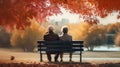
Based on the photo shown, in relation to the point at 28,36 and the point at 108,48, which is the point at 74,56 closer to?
the point at 108,48

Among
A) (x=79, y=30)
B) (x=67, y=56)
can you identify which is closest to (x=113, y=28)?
(x=79, y=30)

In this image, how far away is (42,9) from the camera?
19.0 m

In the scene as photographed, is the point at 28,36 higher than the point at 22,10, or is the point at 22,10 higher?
the point at 22,10

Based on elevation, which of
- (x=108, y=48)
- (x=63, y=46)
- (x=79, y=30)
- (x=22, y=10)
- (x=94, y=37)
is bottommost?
(x=108, y=48)

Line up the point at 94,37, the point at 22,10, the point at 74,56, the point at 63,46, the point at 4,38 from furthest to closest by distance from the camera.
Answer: the point at 4,38, the point at 94,37, the point at 74,56, the point at 22,10, the point at 63,46

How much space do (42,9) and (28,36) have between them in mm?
1621

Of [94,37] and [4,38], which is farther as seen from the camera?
[4,38]

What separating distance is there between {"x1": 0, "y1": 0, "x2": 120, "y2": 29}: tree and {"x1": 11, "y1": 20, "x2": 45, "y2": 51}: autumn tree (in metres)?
0.46

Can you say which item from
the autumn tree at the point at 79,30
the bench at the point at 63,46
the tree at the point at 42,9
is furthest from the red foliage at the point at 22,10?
the bench at the point at 63,46

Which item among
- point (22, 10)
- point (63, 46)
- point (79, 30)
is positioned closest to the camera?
point (63, 46)

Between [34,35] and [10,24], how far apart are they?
121 cm

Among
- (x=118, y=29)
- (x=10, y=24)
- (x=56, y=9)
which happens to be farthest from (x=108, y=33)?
(x=10, y=24)

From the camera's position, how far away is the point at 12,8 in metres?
18.5

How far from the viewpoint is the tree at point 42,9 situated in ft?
60.5
